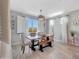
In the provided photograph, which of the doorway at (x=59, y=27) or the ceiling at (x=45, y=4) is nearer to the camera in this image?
the ceiling at (x=45, y=4)

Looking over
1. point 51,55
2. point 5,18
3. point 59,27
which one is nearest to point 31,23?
point 59,27

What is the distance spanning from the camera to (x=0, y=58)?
1.27 metres

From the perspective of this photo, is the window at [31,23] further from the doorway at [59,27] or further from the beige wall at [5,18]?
the beige wall at [5,18]

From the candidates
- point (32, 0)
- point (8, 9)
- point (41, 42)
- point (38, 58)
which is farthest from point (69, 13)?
point (8, 9)

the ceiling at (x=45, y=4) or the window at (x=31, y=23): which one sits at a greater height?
the ceiling at (x=45, y=4)

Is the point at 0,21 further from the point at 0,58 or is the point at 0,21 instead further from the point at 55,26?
the point at 55,26

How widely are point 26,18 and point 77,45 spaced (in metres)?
4.09

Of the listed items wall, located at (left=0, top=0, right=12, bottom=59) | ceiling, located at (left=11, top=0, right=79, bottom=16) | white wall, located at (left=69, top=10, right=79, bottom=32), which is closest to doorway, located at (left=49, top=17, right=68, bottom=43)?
white wall, located at (left=69, top=10, right=79, bottom=32)

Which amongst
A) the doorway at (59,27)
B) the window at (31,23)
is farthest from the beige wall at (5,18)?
the window at (31,23)

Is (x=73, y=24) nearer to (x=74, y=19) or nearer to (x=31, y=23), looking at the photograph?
(x=74, y=19)

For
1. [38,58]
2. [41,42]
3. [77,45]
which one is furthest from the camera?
[77,45]

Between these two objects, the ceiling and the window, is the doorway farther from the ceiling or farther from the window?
the ceiling

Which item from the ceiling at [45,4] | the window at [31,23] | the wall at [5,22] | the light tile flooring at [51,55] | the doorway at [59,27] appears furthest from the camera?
the window at [31,23]

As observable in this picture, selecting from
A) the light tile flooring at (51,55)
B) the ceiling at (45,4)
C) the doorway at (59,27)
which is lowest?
the light tile flooring at (51,55)
